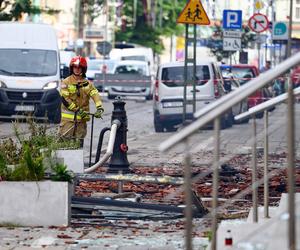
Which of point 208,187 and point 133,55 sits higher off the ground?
point 208,187

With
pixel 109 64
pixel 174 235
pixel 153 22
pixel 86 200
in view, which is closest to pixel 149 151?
pixel 86 200

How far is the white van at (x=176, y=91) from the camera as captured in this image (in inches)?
1303

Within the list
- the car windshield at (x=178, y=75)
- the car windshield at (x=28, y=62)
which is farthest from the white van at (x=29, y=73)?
the car windshield at (x=178, y=75)

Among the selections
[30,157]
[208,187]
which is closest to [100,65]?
[208,187]

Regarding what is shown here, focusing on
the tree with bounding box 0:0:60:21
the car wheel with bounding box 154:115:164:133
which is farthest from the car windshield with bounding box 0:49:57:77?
the tree with bounding box 0:0:60:21

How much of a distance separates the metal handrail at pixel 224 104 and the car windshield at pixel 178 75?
25.9m

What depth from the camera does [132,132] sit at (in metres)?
32.0

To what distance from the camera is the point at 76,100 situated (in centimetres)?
1714

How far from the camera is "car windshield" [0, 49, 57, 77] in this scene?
34875 mm

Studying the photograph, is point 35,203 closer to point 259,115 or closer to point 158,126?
point 259,115

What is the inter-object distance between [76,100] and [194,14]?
366 inches

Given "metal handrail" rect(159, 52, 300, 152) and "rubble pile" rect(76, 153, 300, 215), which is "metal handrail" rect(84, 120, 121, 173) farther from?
"metal handrail" rect(159, 52, 300, 152)

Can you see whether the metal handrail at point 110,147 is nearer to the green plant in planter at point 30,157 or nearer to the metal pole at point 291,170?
the green plant in planter at point 30,157

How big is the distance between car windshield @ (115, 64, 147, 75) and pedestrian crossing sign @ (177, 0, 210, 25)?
33.1 metres
